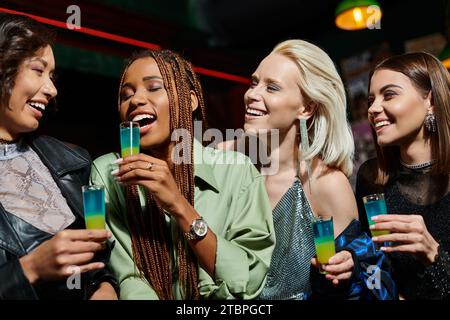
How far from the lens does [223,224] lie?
2.38 m

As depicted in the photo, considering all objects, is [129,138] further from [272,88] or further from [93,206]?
[272,88]

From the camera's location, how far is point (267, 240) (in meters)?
2.33

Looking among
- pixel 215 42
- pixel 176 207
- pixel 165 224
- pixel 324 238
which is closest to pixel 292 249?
pixel 324 238

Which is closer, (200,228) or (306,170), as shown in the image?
(200,228)

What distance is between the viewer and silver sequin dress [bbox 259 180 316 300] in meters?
2.62

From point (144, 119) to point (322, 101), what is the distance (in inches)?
42.3

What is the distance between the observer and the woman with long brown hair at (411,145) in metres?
2.78

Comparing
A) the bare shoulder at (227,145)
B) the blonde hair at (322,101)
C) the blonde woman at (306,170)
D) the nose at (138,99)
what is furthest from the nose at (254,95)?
the nose at (138,99)

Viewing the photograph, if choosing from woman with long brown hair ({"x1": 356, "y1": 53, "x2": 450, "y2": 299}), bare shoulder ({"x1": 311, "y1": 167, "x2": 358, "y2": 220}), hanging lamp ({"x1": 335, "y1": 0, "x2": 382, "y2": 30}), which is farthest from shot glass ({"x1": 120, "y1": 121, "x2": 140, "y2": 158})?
hanging lamp ({"x1": 335, "y1": 0, "x2": 382, "y2": 30})

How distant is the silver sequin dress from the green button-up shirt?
35 cm

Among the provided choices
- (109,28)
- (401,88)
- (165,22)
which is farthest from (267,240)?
(165,22)

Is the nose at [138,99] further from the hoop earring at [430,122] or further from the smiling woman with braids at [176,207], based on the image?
the hoop earring at [430,122]

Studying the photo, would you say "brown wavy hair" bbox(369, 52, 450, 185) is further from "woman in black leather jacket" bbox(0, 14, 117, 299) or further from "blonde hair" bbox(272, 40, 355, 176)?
"woman in black leather jacket" bbox(0, 14, 117, 299)

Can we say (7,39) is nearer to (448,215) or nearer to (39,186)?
(39,186)
